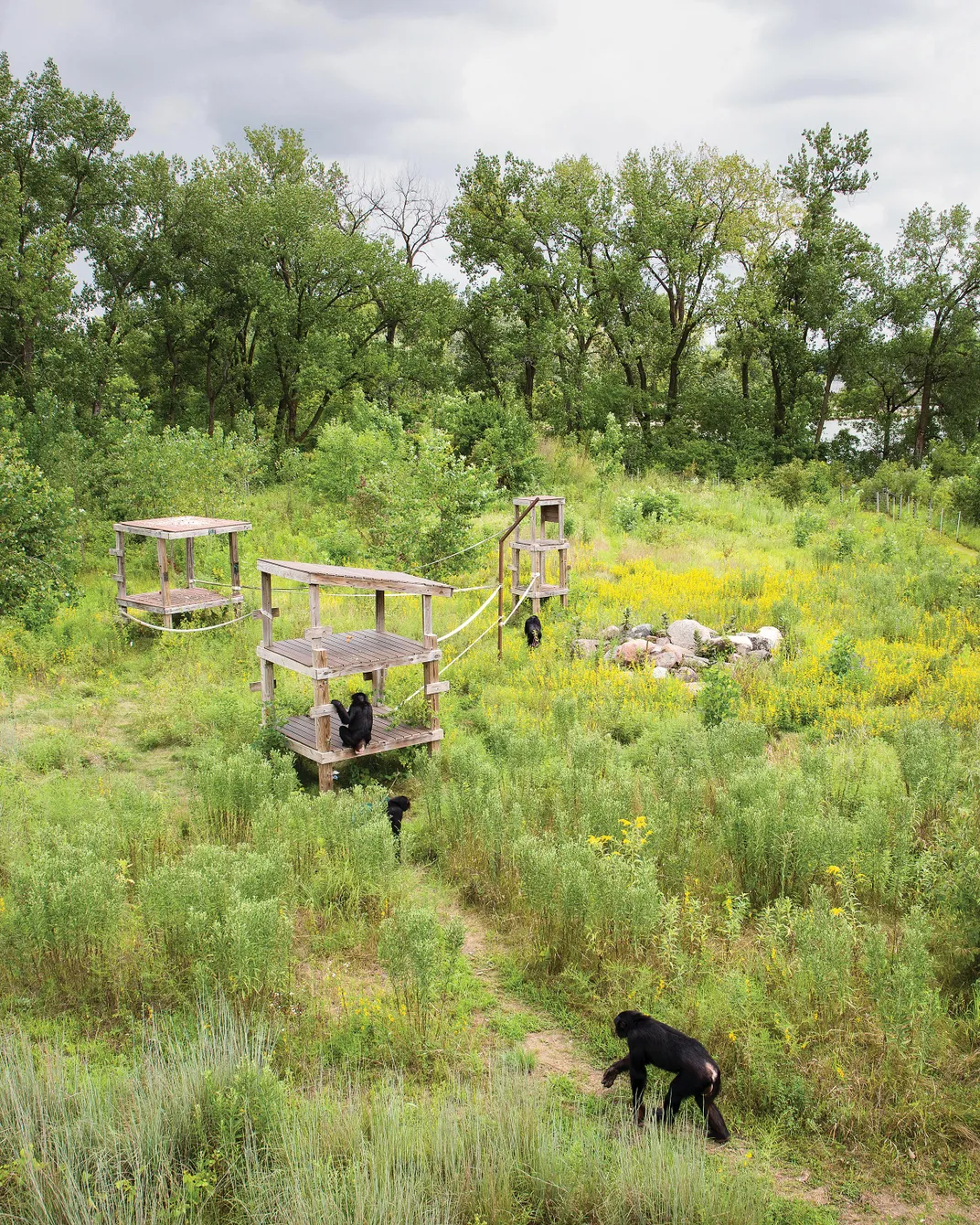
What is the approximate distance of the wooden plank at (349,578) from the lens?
8219mm

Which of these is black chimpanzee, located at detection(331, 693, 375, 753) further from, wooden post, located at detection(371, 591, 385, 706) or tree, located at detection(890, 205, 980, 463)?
tree, located at detection(890, 205, 980, 463)

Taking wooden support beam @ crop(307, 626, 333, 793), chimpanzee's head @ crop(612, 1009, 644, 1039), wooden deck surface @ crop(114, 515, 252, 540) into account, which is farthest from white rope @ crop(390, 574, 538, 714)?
chimpanzee's head @ crop(612, 1009, 644, 1039)

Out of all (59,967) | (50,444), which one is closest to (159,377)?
(50,444)

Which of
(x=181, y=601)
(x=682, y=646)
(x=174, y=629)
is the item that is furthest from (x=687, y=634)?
(x=181, y=601)

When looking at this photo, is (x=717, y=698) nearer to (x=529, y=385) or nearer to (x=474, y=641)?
(x=474, y=641)

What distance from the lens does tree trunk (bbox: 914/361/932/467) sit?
2941 centimetres

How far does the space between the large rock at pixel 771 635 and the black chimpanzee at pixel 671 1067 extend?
7.83m

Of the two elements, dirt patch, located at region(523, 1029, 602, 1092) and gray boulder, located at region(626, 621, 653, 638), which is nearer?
dirt patch, located at region(523, 1029, 602, 1092)

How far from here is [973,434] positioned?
97.5 ft

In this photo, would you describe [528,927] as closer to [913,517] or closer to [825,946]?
[825,946]

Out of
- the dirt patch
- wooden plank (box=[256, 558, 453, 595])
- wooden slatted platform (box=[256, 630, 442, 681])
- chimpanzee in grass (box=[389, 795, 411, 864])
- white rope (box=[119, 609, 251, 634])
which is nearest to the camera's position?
the dirt patch

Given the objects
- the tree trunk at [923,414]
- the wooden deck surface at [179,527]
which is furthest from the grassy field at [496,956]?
the tree trunk at [923,414]

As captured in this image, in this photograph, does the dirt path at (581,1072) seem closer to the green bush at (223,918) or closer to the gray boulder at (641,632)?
the green bush at (223,918)

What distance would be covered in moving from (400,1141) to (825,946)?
7.73 feet
